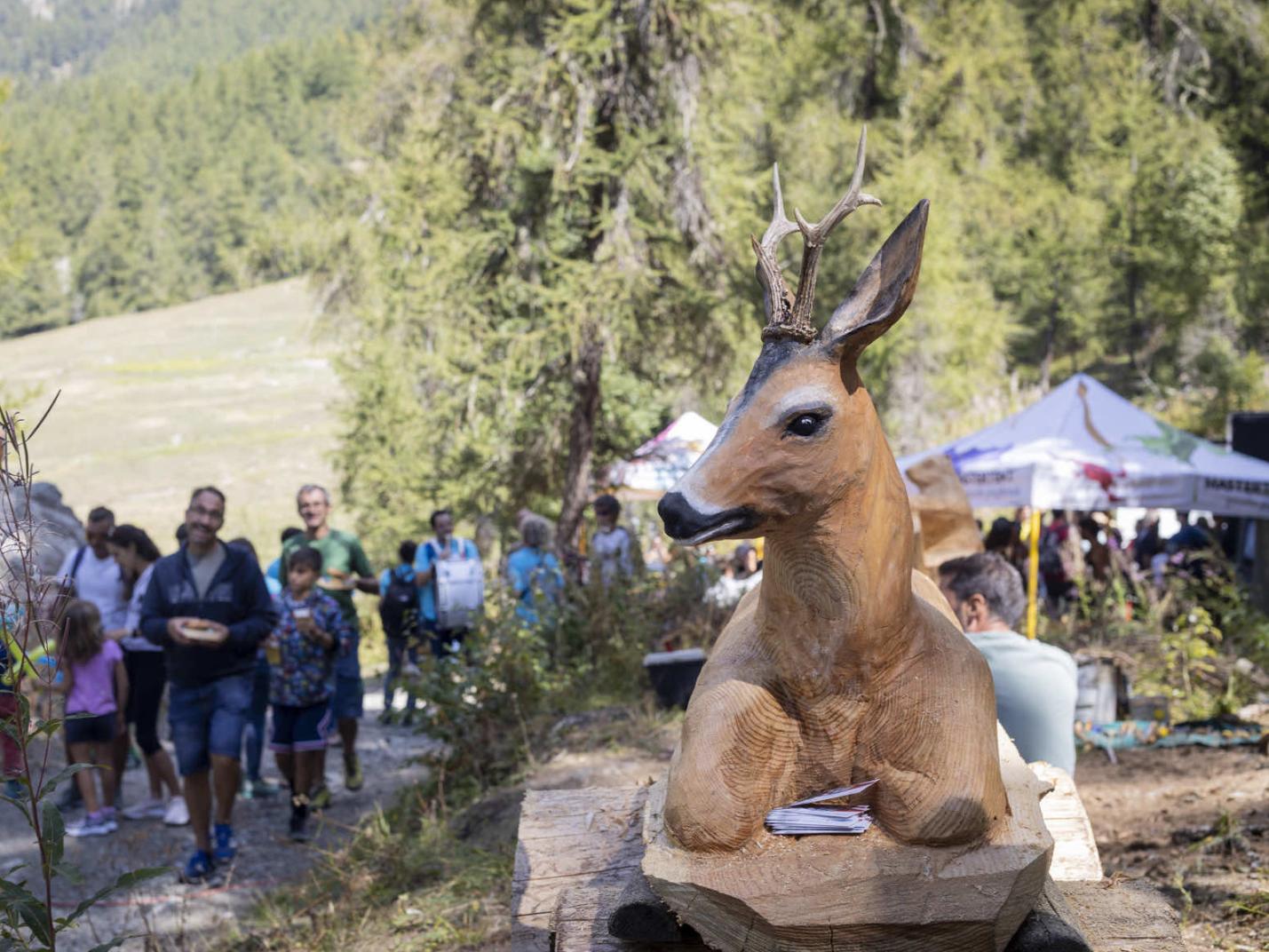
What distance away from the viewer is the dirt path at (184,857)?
5.61m

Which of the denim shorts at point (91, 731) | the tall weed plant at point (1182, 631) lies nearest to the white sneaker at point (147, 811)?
the denim shorts at point (91, 731)

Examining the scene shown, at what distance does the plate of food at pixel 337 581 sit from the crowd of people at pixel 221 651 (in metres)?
0.01

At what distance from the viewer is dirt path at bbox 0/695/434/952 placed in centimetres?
561

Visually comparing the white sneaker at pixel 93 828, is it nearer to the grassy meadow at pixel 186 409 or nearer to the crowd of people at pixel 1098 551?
the crowd of people at pixel 1098 551

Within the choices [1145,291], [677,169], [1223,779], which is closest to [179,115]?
[1145,291]

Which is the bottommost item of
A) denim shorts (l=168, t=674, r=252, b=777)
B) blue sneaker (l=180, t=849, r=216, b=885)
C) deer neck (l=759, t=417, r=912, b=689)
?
blue sneaker (l=180, t=849, r=216, b=885)

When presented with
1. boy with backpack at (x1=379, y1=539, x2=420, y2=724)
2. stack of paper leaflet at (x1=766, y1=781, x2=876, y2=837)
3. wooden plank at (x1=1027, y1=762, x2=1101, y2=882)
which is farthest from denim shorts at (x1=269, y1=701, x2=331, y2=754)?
stack of paper leaflet at (x1=766, y1=781, x2=876, y2=837)

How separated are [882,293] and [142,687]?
21.3ft

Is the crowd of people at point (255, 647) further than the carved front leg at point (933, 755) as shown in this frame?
Yes

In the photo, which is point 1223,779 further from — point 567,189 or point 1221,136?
point 1221,136

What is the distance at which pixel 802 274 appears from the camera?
273 cm

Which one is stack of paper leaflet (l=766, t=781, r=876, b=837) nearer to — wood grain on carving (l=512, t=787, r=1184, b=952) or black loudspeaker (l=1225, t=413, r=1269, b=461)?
wood grain on carving (l=512, t=787, r=1184, b=952)

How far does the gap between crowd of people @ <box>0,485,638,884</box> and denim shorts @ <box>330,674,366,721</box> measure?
0.01m

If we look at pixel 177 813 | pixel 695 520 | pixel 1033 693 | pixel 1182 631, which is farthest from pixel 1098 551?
pixel 695 520
